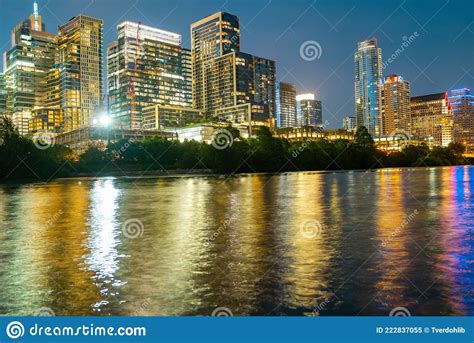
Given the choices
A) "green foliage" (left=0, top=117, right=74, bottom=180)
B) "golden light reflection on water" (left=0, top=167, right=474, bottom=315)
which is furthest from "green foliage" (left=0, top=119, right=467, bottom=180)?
"golden light reflection on water" (left=0, top=167, right=474, bottom=315)

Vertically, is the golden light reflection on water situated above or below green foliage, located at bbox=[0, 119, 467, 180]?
below

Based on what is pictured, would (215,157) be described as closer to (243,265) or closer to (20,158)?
(20,158)

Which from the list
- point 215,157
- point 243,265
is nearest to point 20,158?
point 215,157

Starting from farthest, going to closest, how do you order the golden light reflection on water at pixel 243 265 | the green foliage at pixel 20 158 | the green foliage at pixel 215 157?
1. the green foliage at pixel 215 157
2. the green foliage at pixel 20 158
3. the golden light reflection on water at pixel 243 265

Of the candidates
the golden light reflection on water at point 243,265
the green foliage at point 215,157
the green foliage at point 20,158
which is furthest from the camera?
the green foliage at point 215,157

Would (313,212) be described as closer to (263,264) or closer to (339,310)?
(263,264)

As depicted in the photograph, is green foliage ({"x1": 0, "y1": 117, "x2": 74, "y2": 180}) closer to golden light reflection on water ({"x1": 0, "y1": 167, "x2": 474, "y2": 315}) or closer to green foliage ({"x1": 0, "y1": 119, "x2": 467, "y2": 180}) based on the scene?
green foliage ({"x1": 0, "y1": 119, "x2": 467, "y2": 180})

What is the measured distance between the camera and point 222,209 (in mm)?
20906

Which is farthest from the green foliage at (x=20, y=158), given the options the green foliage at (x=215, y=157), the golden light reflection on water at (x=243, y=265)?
the golden light reflection on water at (x=243, y=265)

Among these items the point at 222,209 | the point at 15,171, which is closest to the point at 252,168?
the point at 15,171

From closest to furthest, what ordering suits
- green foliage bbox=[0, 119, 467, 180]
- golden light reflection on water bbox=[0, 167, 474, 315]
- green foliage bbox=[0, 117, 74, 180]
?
golden light reflection on water bbox=[0, 167, 474, 315], green foliage bbox=[0, 117, 74, 180], green foliage bbox=[0, 119, 467, 180]

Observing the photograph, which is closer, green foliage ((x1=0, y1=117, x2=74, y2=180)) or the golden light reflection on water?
the golden light reflection on water

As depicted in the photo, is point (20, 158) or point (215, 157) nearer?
point (20, 158)

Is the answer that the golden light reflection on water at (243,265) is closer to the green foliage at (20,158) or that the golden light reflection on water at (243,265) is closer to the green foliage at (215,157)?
the green foliage at (20,158)
